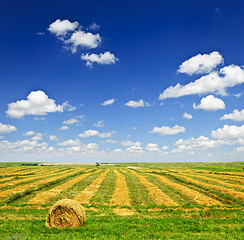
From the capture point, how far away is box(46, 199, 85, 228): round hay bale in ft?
48.2

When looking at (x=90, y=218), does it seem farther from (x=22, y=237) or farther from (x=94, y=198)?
(x=94, y=198)

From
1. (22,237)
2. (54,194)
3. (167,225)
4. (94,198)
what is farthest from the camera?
(54,194)

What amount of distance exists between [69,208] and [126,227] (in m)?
4.43

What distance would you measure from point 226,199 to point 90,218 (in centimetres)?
1778

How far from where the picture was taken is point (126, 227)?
1425cm

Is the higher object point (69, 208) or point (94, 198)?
point (69, 208)

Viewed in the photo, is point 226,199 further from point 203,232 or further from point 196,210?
point 203,232

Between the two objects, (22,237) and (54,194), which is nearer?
(22,237)

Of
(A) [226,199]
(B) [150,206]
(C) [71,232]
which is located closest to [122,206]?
(B) [150,206]

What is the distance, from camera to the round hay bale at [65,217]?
14703 mm

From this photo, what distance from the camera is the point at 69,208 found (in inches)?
590

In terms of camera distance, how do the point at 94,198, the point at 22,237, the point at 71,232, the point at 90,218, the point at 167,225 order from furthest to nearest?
the point at 94,198 → the point at 90,218 → the point at 167,225 → the point at 71,232 → the point at 22,237

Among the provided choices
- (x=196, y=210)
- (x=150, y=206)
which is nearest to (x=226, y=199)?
(x=196, y=210)

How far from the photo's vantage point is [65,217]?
14.8 metres
